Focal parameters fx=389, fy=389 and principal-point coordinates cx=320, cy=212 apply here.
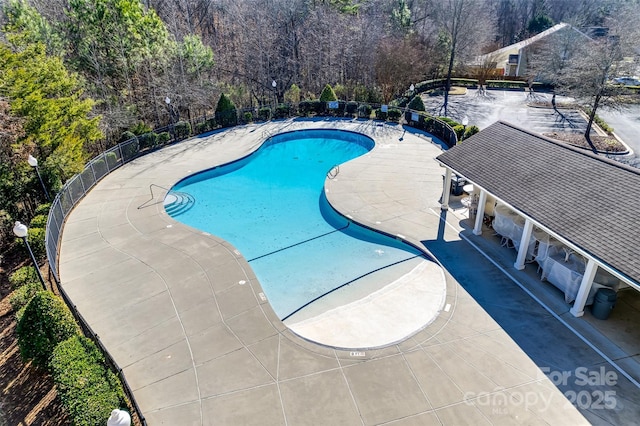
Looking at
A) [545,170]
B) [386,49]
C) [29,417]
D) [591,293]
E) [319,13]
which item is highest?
[319,13]

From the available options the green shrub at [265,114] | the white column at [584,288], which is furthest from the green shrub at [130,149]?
the white column at [584,288]

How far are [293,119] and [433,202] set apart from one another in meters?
16.3

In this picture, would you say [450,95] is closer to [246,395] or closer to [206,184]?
[206,184]

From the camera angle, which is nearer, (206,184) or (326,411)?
(326,411)

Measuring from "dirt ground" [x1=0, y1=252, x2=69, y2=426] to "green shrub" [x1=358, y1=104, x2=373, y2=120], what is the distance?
24773 millimetres

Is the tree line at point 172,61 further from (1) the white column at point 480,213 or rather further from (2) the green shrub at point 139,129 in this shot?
(1) the white column at point 480,213

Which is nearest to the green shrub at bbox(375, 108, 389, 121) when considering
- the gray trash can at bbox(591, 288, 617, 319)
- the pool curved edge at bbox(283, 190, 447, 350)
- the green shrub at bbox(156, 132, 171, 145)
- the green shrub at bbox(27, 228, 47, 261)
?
the green shrub at bbox(156, 132, 171, 145)

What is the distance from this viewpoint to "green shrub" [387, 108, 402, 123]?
92.8 ft

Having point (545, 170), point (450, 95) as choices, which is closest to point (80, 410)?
point (545, 170)

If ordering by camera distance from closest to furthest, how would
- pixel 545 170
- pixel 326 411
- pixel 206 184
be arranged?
1. pixel 326 411
2. pixel 545 170
3. pixel 206 184

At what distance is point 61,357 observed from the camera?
842 centimetres

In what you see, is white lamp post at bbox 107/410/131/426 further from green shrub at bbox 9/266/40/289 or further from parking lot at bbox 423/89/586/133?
parking lot at bbox 423/89/586/133

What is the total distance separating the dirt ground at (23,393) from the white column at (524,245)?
1289 centimetres

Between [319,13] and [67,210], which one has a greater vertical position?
[319,13]
